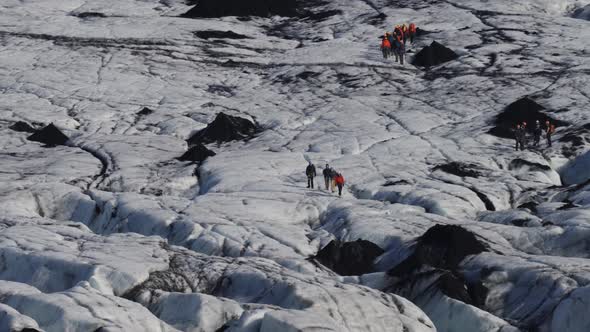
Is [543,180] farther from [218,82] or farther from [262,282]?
[218,82]

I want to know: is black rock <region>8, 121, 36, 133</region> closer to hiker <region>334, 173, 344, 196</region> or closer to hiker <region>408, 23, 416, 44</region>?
hiker <region>334, 173, 344, 196</region>

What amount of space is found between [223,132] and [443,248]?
20937 millimetres

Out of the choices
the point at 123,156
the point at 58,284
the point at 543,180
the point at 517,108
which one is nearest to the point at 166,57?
the point at 123,156

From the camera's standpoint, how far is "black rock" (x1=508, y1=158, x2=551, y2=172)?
4184 cm

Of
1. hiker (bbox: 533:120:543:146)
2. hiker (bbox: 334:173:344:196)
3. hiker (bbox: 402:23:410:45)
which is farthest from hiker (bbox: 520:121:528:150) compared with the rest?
hiker (bbox: 402:23:410:45)

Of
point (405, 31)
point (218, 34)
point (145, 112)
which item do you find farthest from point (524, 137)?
point (218, 34)

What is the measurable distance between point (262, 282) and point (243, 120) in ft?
80.4

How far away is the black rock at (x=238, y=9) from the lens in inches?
2916

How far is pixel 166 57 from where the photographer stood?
63469mm

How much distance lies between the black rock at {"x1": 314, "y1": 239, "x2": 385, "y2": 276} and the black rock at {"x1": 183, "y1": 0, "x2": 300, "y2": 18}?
147 ft

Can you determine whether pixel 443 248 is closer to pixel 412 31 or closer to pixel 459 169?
pixel 459 169

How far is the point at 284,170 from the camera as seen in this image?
139ft

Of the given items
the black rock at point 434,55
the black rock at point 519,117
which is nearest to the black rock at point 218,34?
the black rock at point 434,55

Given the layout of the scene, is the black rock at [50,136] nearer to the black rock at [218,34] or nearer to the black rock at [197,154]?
the black rock at [197,154]
